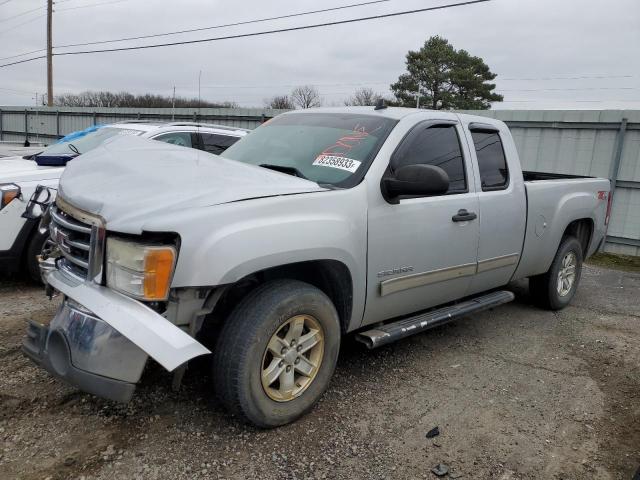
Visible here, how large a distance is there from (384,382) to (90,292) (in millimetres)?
2049

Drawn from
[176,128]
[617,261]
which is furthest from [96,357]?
[617,261]

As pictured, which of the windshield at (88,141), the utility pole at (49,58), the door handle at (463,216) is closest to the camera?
the door handle at (463,216)

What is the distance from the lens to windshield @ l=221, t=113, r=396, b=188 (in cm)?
347

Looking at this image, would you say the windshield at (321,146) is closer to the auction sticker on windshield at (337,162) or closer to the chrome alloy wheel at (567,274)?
the auction sticker on windshield at (337,162)

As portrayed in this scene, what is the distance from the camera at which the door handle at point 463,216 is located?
3.90m

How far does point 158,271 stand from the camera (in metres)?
2.49

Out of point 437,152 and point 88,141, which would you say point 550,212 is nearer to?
point 437,152

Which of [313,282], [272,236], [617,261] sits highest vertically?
[272,236]

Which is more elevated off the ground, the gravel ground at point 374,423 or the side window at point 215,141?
the side window at point 215,141

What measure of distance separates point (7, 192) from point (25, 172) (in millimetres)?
371

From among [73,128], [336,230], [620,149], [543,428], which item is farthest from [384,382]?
[73,128]

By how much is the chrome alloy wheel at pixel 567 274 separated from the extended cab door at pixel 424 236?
189 centimetres

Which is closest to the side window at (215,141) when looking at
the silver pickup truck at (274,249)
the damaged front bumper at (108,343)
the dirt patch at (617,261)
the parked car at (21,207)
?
the parked car at (21,207)

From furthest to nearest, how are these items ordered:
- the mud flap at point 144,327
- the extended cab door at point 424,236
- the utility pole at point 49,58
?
the utility pole at point 49,58 → the extended cab door at point 424,236 → the mud flap at point 144,327
